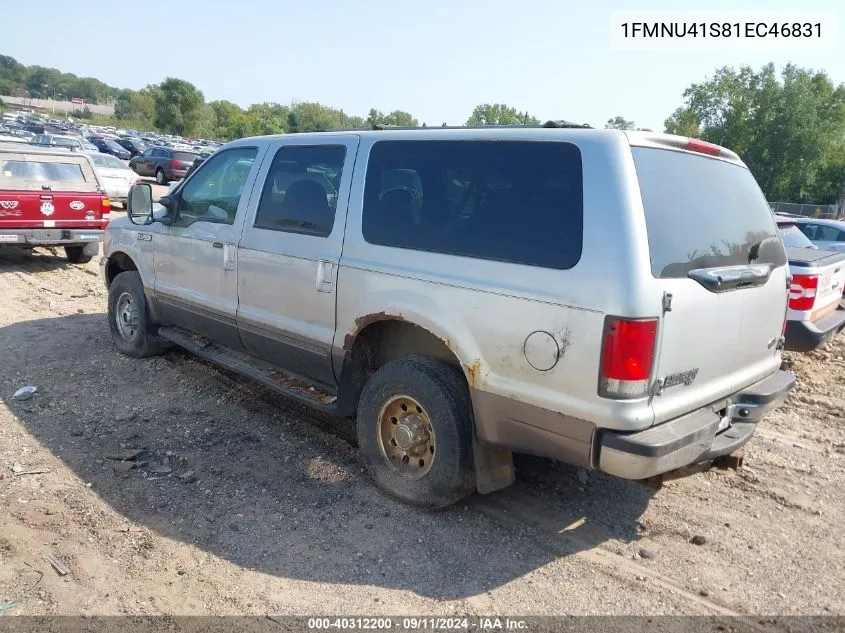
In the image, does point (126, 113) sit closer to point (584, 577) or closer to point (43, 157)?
point (43, 157)

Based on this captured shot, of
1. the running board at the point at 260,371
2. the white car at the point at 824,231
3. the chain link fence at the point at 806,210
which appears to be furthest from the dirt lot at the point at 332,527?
the chain link fence at the point at 806,210

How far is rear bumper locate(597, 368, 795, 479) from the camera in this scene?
2898mm

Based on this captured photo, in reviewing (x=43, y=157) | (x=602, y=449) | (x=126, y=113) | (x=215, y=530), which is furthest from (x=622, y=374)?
(x=126, y=113)

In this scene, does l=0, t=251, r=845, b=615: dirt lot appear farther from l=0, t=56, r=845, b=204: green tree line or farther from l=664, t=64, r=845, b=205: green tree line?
l=664, t=64, r=845, b=205: green tree line

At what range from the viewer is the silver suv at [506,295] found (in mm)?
2930

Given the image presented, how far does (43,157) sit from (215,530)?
342 inches

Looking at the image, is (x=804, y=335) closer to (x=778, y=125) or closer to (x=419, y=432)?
(x=419, y=432)

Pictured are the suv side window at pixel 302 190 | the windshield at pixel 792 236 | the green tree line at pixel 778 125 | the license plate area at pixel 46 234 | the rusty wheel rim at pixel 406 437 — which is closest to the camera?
the rusty wheel rim at pixel 406 437

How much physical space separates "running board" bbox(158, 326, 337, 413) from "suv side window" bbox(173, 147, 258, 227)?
99cm

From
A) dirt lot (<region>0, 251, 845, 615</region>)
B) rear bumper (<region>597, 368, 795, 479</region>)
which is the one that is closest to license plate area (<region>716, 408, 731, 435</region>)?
rear bumper (<region>597, 368, 795, 479</region>)

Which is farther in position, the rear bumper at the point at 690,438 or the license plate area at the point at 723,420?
the license plate area at the point at 723,420

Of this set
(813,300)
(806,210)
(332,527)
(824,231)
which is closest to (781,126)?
(806,210)

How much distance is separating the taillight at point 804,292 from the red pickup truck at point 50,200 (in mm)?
9691

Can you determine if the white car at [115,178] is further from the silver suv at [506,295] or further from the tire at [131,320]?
the silver suv at [506,295]
